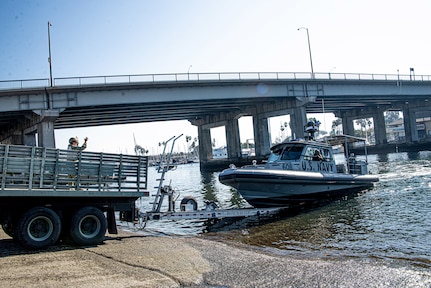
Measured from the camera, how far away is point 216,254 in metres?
8.95

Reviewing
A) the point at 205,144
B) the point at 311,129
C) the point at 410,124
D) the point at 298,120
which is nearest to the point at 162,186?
the point at 311,129

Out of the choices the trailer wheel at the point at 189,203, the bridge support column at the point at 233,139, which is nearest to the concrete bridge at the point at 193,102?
the bridge support column at the point at 233,139

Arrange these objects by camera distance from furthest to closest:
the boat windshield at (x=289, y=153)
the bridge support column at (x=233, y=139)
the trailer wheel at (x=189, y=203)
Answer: the bridge support column at (x=233, y=139)
the boat windshield at (x=289, y=153)
the trailer wheel at (x=189, y=203)

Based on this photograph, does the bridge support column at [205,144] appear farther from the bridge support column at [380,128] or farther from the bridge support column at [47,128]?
the bridge support column at [380,128]

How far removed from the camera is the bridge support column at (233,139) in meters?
63.7

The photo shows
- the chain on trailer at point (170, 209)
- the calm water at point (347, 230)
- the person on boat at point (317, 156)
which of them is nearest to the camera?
the calm water at point (347, 230)

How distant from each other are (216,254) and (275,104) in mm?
47869

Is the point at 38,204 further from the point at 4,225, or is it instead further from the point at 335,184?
the point at 335,184

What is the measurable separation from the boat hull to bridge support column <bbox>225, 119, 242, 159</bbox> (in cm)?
4463

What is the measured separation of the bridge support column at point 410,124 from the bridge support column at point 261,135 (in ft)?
106

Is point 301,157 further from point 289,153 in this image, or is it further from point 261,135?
point 261,135

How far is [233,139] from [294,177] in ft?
157

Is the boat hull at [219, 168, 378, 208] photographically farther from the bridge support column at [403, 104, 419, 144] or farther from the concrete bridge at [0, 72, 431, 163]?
the bridge support column at [403, 104, 419, 144]

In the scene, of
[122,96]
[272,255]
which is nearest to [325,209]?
[272,255]
